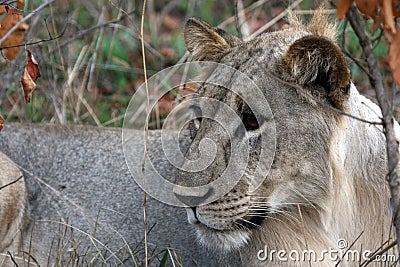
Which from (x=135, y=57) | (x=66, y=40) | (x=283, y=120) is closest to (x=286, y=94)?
(x=283, y=120)

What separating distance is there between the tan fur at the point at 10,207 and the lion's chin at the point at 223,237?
1.26 m

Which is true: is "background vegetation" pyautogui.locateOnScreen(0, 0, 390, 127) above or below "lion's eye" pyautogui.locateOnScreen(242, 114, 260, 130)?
below

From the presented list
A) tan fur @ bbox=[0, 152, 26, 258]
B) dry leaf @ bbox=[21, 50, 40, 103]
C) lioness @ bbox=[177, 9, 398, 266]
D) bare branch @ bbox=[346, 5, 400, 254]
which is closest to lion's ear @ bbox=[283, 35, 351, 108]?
lioness @ bbox=[177, 9, 398, 266]

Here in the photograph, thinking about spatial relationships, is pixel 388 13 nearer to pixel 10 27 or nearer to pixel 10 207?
pixel 10 27

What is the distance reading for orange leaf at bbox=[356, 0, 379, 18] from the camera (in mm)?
2500

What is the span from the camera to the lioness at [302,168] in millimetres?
3262

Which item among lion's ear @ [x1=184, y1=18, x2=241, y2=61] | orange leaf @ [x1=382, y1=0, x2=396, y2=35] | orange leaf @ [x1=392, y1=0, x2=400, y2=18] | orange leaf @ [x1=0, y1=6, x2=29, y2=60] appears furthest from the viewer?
lion's ear @ [x1=184, y1=18, x2=241, y2=61]

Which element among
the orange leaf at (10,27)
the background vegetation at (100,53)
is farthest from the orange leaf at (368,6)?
the background vegetation at (100,53)

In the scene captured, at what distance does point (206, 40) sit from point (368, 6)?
56.5 inches

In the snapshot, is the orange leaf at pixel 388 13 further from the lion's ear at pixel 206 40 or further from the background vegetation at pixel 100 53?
the background vegetation at pixel 100 53

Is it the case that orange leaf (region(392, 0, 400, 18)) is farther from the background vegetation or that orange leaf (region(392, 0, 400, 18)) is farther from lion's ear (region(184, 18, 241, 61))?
the background vegetation

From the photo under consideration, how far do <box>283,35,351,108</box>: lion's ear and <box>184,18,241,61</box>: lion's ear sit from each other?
585 mm

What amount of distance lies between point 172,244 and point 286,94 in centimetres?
132

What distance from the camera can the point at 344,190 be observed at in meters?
3.42
